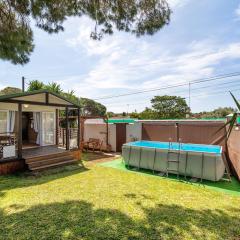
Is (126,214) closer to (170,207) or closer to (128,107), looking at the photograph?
(170,207)

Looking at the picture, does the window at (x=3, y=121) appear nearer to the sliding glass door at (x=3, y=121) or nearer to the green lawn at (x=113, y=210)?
the sliding glass door at (x=3, y=121)

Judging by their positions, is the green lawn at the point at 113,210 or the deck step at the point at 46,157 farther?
the deck step at the point at 46,157

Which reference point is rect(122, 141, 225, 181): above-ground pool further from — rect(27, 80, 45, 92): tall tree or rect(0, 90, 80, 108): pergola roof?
rect(27, 80, 45, 92): tall tree

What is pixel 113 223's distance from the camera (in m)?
4.60

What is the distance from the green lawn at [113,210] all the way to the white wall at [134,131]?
6200 millimetres

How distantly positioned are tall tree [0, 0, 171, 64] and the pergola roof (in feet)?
12.4

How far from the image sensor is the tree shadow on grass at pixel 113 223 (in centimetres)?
411

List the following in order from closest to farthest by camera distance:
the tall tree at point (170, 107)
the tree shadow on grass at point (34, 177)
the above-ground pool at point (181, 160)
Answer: the tree shadow on grass at point (34, 177) < the above-ground pool at point (181, 160) < the tall tree at point (170, 107)

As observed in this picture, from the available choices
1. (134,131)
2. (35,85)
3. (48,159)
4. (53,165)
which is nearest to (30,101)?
(48,159)

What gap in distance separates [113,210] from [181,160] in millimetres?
4704

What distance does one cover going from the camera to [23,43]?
21.8ft

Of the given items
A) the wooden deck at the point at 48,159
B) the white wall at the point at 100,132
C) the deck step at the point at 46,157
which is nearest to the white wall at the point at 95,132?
the white wall at the point at 100,132

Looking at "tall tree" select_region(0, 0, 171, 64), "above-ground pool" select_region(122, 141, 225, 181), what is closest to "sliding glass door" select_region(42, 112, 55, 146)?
"above-ground pool" select_region(122, 141, 225, 181)

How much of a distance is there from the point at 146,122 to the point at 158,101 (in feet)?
115
